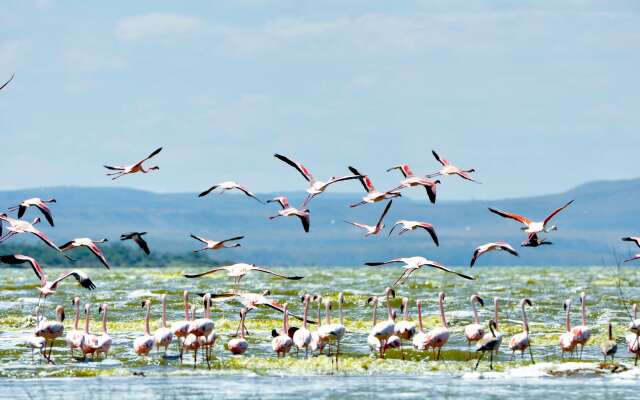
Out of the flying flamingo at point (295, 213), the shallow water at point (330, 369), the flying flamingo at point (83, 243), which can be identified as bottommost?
the shallow water at point (330, 369)

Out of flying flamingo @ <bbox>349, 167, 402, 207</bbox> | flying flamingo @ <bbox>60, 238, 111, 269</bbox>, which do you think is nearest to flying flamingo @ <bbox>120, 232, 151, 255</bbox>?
flying flamingo @ <bbox>60, 238, 111, 269</bbox>

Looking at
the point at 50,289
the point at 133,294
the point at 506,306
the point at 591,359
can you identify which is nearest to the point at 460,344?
the point at 591,359

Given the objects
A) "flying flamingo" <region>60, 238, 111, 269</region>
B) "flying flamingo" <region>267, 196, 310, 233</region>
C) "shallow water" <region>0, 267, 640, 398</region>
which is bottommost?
"shallow water" <region>0, 267, 640, 398</region>

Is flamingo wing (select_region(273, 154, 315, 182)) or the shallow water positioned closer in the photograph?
the shallow water

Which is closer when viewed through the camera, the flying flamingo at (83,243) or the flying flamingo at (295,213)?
the flying flamingo at (83,243)

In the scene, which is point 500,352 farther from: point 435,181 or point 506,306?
point 506,306

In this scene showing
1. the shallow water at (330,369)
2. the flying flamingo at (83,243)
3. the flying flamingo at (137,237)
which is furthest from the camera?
the flying flamingo at (137,237)

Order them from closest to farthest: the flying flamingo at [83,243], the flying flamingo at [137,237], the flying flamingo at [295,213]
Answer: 1. the flying flamingo at [83,243]
2. the flying flamingo at [137,237]
3. the flying flamingo at [295,213]

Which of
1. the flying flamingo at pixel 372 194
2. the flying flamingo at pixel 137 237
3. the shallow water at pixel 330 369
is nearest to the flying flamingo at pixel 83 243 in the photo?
the flying flamingo at pixel 137 237

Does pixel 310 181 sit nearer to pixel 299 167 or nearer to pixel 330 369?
pixel 299 167

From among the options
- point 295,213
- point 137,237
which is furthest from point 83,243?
point 295,213

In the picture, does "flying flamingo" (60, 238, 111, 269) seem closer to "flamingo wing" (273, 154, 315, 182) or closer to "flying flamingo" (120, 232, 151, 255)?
"flying flamingo" (120, 232, 151, 255)

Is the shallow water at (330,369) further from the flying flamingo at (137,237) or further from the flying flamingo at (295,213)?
the flying flamingo at (295,213)

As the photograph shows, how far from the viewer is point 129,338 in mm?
30859
